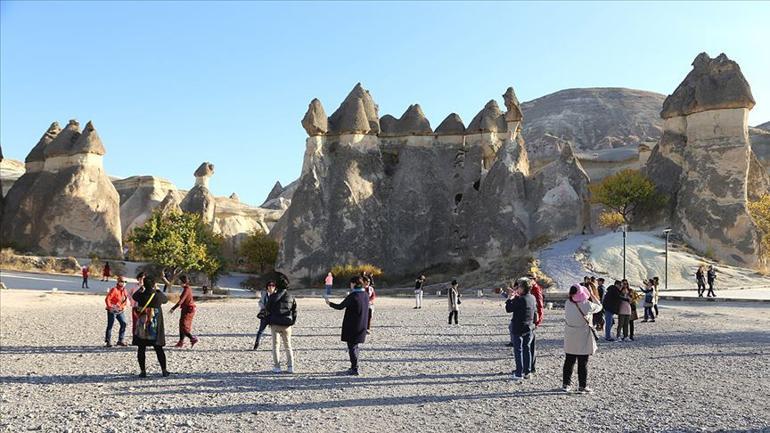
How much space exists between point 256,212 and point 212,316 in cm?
4577

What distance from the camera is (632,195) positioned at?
133 ft

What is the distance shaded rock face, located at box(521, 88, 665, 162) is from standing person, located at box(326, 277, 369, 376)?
8114 cm

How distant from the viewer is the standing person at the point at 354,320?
928 centimetres

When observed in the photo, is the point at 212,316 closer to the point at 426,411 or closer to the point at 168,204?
the point at 426,411

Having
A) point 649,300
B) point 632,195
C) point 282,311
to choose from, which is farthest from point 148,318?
point 632,195

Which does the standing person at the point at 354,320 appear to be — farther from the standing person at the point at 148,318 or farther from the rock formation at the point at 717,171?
the rock formation at the point at 717,171

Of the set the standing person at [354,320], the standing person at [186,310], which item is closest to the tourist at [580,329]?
the standing person at [354,320]

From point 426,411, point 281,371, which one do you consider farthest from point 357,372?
point 426,411

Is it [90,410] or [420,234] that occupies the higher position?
[420,234]

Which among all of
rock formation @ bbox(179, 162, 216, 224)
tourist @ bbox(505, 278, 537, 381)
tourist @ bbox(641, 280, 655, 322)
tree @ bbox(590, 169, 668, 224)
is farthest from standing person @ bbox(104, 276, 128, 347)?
rock formation @ bbox(179, 162, 216, 224)

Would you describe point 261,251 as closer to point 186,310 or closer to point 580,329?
point 186,310

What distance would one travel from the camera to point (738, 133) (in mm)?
38250

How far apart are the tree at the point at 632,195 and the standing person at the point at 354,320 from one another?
34597 mm

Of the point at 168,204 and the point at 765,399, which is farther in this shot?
the point at 168,204
